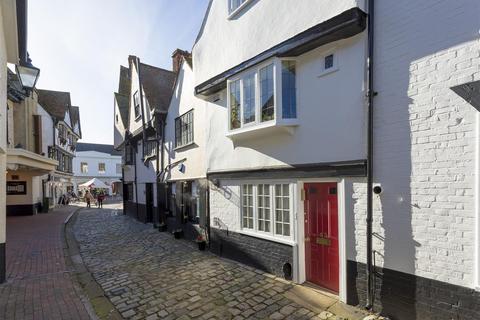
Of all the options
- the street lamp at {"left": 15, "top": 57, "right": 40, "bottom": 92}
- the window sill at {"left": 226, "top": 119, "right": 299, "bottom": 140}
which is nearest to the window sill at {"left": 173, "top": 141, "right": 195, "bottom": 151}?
the window sill at {"left": 226, "top": 119, "right": 299, "bottom": 140}

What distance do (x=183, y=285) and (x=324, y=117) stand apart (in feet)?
15.8

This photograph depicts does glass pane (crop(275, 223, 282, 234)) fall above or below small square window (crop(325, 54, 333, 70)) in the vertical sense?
below

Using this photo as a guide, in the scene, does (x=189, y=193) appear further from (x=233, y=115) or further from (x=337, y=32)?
(x=337, y=32)

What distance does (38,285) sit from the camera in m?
6.29

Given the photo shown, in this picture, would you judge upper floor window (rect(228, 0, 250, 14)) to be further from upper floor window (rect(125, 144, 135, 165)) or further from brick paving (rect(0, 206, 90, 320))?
upper floor window (rect(125, 144, 135, 165))

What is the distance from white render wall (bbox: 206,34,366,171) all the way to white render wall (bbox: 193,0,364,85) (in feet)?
2.28

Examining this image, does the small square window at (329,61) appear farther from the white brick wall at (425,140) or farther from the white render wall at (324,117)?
the white brick wall at (425,140)

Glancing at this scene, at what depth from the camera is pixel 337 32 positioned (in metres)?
5.00

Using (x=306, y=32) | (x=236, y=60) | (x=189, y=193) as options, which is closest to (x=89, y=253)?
(x=189, y=193)

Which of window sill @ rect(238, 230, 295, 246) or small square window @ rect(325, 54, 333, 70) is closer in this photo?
small square window @ rect(325, 54, 333, 70)

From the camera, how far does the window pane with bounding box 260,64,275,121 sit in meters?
6.30

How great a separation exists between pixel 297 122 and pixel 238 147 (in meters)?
2.24

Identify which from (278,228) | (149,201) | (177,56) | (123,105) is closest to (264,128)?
(278,228)

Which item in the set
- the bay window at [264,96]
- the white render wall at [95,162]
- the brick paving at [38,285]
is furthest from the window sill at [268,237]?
the white render wall at [95,162]
